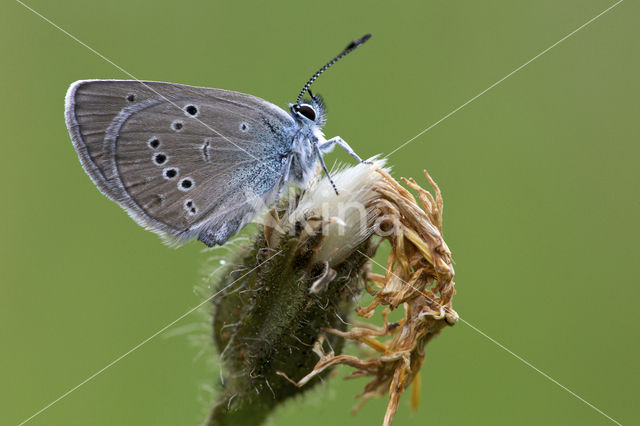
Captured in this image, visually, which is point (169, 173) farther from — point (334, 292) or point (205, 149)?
point (334, 292)

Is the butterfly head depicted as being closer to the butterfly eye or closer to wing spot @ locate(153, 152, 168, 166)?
the butterfly eye

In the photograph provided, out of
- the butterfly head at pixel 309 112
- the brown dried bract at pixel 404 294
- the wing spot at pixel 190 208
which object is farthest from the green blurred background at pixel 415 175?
the brown dried bract at pixel 404 294

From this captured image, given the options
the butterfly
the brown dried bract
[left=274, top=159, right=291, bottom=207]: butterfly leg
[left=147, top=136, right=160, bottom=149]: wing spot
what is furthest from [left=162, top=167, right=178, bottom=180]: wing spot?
the brown dried bract

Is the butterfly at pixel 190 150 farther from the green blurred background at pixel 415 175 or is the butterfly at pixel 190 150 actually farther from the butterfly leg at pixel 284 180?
the green blurred background at pixel 415 175

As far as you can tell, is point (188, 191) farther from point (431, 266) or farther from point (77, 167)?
point (77, 167)

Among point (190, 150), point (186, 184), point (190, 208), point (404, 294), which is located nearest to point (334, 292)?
point (404, 294)

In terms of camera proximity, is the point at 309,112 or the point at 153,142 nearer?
the point at 153,142

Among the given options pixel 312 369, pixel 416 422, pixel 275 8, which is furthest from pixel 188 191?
pixel 275 8
